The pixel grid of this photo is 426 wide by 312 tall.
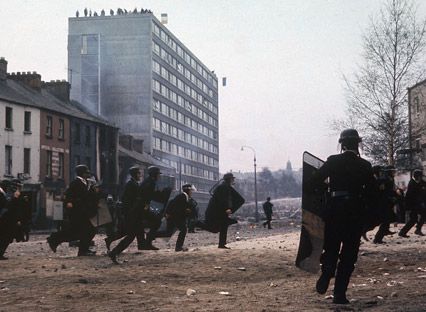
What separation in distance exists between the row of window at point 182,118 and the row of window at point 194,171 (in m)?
6.73

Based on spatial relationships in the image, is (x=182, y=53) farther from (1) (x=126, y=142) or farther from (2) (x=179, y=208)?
(2) (x=179, y=208)

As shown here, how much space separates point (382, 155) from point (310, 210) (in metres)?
30.7

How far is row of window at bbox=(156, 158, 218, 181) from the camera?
319ft

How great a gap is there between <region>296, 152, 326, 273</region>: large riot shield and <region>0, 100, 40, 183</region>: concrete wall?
38.7 meters

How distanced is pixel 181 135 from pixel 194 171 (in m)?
8.26

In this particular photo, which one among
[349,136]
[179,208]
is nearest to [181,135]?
[179,208]

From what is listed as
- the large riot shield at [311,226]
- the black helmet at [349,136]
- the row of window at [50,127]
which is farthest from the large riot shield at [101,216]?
the row of window at [50,127]

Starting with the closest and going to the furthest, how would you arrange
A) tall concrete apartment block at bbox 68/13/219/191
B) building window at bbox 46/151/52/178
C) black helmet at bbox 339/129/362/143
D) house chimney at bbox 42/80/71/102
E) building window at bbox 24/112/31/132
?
1. black helmet at bbox 339/129/362/143
2. building window at bbox 24/112/31/132
3. building window at bbox 46/151/52/178
4. house chimney at bbox 42/80/71/102
5. tall concrete apartment block at bbox 68/13/219/191

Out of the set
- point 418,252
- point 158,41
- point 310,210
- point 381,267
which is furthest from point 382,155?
point 158,41

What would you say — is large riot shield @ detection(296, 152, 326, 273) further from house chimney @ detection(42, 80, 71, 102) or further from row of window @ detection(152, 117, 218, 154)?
row of window @ detection(152, 117, 218, 154)

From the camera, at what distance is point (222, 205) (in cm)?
1659

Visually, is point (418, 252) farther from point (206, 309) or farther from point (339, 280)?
point (206, 309)

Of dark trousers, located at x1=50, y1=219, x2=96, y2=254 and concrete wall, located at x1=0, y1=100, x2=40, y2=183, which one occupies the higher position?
concrete wall, located at x1=0, y1=100, x2=40, y2=183

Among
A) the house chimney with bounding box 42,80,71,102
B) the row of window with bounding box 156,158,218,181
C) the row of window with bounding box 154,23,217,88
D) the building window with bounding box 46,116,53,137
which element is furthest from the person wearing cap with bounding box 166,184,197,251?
the row of window with bounding box 156,158,218,181
